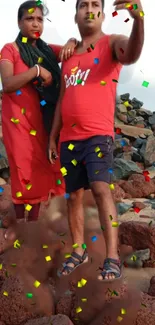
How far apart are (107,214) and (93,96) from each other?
0.80m

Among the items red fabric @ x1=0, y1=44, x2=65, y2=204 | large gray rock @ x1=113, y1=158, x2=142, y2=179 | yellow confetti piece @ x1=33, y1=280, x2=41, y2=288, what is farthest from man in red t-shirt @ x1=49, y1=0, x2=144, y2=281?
large gray rock @ x1=113, y1=158, x2=142, y2=179

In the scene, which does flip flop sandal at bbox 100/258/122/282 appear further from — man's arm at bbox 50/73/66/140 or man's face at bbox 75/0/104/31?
man's face at bbox 75/0/104/31

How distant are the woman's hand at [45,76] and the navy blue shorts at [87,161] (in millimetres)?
594

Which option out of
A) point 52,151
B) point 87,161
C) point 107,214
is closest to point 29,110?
point 52,151

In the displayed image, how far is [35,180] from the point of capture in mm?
4492

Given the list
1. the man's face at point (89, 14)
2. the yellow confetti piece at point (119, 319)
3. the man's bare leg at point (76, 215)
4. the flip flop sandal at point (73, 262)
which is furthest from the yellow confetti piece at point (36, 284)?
the man's face at point (89, 14)

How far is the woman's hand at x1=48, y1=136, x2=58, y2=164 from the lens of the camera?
13.3 feet

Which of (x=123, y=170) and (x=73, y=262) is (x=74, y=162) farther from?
(x=123, y=170)

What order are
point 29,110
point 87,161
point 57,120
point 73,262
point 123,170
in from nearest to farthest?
point 87,161 → point 73,262 → point 57,120 → point 29,110 → point 123,170

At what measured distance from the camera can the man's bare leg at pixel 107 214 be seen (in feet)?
11.4

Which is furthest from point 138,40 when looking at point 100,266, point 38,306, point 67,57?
point 38,306

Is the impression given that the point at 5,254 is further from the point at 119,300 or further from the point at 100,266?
the point at 119,300

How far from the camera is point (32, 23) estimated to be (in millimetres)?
4203

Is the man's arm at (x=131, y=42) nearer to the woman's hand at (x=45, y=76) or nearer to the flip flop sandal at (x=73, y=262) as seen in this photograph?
the woman's hand at (x=45, y=76)
